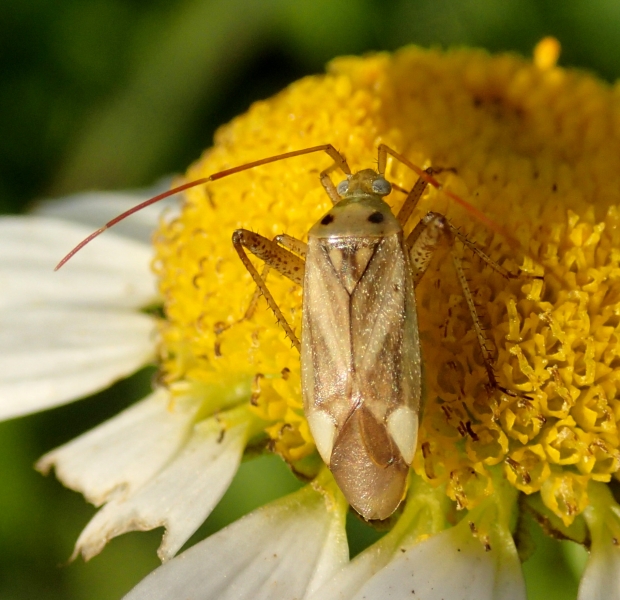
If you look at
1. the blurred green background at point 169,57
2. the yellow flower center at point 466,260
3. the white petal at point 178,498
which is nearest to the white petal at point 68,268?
the yellow flower center at point 466,260

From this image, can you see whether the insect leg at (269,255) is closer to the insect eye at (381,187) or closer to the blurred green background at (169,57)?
the insect eye at (381,187)

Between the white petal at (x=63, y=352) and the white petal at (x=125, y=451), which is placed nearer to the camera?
the white petal at (x=125, y=451)

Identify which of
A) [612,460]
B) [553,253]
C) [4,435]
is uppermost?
[553,253]

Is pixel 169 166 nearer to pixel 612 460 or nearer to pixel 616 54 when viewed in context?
pixel 616 54

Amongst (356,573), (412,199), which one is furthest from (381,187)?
(356,573)

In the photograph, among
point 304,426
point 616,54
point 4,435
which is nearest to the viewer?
point 304,426

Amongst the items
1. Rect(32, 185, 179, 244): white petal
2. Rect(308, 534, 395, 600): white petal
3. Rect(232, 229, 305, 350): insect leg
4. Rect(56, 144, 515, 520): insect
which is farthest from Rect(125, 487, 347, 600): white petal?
Rect(32, 185, 179, 244): white petal

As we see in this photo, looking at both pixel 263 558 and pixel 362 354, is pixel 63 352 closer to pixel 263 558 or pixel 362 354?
pixel 263 558

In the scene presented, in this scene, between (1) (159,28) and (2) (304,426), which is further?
(1) (159,28)

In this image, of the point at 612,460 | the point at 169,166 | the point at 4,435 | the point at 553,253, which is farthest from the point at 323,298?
the point at 169,166
